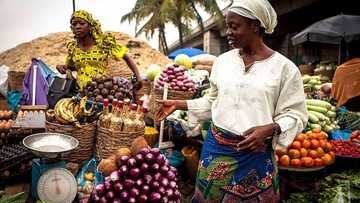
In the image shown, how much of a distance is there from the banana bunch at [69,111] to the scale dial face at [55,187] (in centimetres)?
76

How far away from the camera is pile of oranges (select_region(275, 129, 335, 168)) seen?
333cm

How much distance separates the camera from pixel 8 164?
3002 millimetres

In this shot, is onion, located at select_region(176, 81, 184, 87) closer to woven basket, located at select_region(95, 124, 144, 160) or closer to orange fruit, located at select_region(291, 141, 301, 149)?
woven basket, located at select_region(95, 124, 144, 160)

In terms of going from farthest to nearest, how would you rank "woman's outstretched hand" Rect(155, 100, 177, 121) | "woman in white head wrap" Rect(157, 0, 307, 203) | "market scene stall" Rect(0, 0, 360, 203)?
"woman's outstretched hand" Rect(155, 100, 177, 121)
"market scene stall" Rect(0, 0, 360, 203)
"woman in white head wrap" Rect(157, 0, 307, 203)

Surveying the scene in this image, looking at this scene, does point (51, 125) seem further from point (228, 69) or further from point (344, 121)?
point (344, 121)

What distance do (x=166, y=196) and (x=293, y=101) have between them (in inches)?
35.1

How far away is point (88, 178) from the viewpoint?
2988 mm

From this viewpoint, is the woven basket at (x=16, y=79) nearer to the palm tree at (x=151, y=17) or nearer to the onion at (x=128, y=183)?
the onion at (x=128, y=183)

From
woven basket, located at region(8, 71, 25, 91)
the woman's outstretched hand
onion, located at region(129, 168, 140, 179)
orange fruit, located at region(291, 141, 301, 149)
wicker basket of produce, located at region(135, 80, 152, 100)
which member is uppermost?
woven basket, located at region(8, 71, 25, 91)

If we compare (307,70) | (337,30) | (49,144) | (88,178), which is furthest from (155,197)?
(307,70)

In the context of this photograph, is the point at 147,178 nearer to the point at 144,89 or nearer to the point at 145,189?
A: the point at 145,189

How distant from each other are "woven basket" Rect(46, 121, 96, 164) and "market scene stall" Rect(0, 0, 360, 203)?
10 mm

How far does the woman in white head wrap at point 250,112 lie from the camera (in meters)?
1.74

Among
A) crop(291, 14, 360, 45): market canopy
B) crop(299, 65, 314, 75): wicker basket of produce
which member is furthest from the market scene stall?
crop(299, 65, 314, 75): wicker basket of produce
